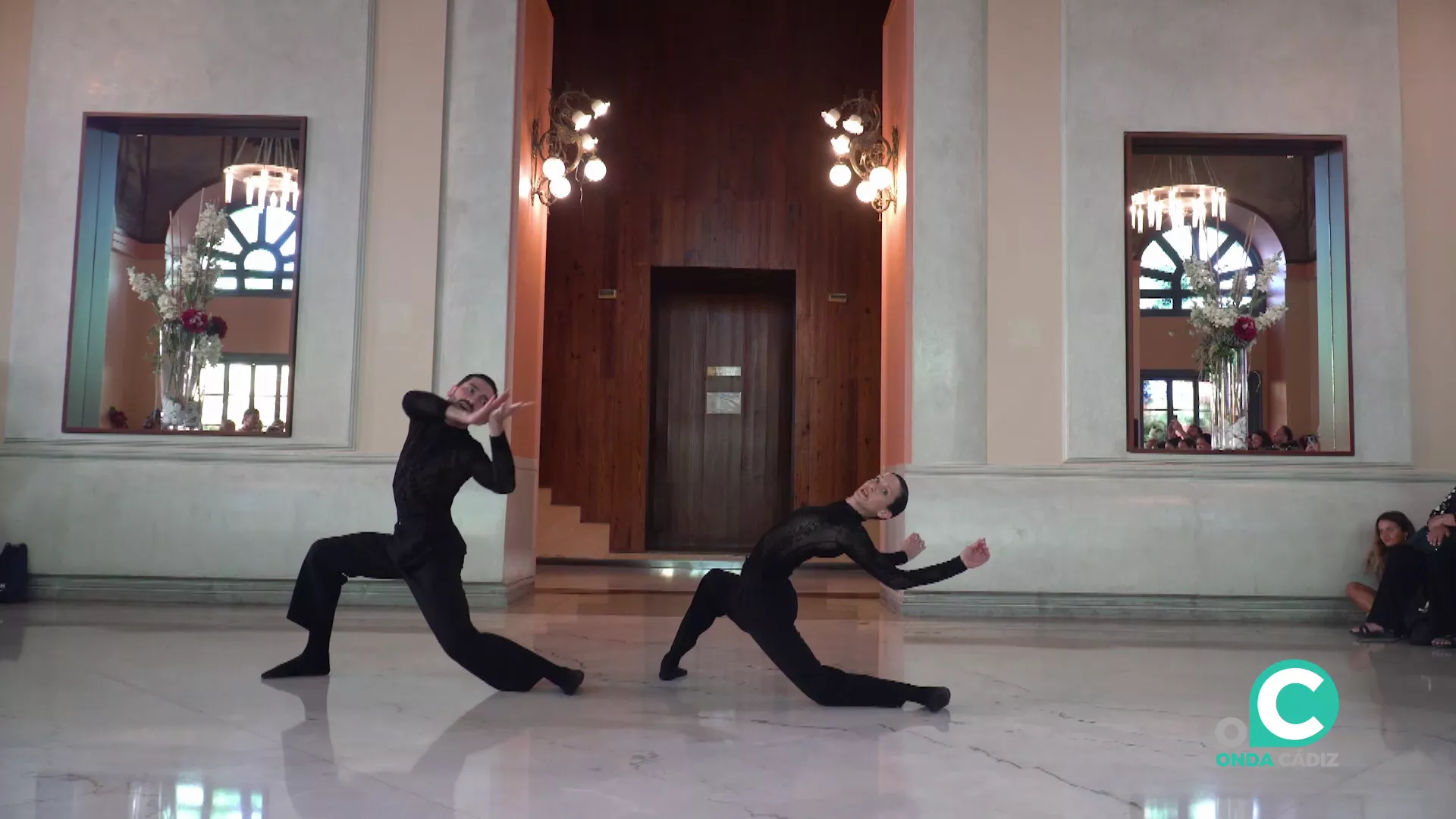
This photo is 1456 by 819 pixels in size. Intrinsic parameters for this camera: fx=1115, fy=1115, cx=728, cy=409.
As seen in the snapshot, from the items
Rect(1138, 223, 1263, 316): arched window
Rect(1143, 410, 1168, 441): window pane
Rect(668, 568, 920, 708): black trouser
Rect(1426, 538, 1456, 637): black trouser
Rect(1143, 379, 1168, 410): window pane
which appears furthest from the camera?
Rect(1138, 223, 1263, 316): arched window

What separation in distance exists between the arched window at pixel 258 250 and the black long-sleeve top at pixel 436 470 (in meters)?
8.22

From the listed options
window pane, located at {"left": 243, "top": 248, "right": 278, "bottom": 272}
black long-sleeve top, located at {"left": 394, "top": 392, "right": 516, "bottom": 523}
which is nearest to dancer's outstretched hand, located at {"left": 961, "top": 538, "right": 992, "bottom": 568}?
black long-sleeve top, located at {"left": 394, "top": 392, "right": 516, "bottom": 523}

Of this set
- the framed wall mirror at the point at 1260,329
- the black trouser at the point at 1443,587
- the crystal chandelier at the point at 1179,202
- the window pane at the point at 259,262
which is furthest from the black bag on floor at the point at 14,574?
the crystal chandelier at the point at 1179,202

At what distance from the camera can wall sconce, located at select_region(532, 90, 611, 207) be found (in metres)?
7.70

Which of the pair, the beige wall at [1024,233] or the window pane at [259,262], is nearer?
the beige wall at [1024,233]

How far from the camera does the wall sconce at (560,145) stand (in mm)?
7699

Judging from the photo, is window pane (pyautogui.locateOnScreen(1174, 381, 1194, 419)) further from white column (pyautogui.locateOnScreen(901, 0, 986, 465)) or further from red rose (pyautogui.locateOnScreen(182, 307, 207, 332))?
red rose (pyautogui.locateOnScreen(182, 307, 207, 332))

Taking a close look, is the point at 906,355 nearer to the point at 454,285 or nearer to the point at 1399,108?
the point at 454,285

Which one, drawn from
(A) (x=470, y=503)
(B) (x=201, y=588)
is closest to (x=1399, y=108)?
(A) (x=470, y=503)

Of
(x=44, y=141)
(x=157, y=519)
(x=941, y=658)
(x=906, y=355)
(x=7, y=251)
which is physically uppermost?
(x=44, y=141)

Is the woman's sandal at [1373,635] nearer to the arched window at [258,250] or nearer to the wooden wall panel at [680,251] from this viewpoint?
the wooden wall panel at [680,251]

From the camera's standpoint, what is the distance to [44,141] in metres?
6.98

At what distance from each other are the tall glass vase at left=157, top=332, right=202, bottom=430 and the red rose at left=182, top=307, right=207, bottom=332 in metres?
0.06

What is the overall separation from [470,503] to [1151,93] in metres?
4.97
